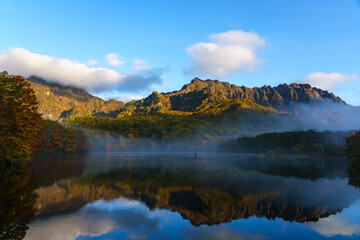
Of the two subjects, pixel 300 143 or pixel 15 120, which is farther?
pixel 300 143

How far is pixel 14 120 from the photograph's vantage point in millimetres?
36562

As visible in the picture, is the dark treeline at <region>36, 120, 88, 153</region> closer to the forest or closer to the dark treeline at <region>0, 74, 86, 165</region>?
the forest

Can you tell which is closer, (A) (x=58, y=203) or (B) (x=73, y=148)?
(A) (x=58, y=203)

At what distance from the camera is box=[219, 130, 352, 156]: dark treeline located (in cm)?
10125

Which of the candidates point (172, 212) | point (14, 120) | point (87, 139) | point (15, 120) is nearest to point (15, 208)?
point (172, 212)

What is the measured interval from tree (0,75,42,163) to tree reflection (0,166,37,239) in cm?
1577

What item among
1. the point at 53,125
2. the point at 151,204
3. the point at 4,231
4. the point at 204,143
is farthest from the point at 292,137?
the point at 4,231

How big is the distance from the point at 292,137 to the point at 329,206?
4040 inches

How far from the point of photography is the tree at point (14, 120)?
114 feet

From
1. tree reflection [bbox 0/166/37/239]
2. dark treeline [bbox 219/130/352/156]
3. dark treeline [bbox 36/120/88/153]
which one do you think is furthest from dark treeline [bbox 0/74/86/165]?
dark treeline [bbox 219/130/352/156]

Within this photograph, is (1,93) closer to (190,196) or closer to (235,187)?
(190,196)

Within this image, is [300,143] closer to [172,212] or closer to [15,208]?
[172,212]

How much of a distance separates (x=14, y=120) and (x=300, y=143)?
10499 centimetres

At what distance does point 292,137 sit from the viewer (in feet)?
371
